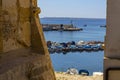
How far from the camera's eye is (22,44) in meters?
8.50

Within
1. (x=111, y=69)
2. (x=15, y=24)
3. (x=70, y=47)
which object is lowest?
(x=70, y=47)

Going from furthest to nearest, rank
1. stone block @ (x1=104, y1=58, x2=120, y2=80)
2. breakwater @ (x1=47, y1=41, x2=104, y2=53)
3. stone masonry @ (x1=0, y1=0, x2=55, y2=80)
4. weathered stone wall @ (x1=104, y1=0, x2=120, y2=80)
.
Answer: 1. breakwater @ (x1=47, y1=41, x2=104, y2=53)
2. stone masonry @ (x1=0, y1=0, x2=55, y2=80)
3. weathered stone wall @ (x1=104, y1=0, x2=120, y2=80)
4. stone block @ (x1=104, y1=58, x2=120, y2=80)

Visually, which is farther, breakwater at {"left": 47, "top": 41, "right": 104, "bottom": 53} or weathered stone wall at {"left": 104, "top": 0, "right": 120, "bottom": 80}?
breakwater at {"left": 47, "top": 41, "right": 104, "bottom": 53}

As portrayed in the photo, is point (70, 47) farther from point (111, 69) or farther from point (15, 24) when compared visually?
point (111, 69)

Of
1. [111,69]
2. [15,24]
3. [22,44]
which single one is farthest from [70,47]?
[111,69]

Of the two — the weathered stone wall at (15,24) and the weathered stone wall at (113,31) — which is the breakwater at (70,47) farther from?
the weathered stone wall at (113,31)

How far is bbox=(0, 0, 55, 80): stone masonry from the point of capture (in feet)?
24.8

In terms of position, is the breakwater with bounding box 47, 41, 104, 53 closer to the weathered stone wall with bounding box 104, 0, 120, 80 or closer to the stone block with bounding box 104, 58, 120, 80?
the weathered stone wall with bounding box 104, 0, 120, 80

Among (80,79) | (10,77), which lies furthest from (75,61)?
(10,77)

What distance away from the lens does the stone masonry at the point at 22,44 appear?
7559 mm

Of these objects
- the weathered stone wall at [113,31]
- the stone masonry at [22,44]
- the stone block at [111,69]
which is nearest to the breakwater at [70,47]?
the stone masonry at [22,44]

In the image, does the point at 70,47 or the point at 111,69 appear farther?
the point at 70,47

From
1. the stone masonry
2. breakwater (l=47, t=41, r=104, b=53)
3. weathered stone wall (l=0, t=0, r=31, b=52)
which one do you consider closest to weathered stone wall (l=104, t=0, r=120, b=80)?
the stone masonry

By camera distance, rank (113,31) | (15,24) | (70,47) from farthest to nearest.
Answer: (70,47) → (15,24) → (113,31)
